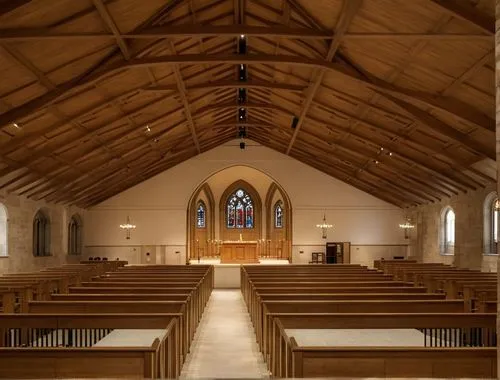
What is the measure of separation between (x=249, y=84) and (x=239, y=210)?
1723 centimetres

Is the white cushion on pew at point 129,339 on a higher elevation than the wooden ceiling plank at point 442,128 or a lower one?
lower

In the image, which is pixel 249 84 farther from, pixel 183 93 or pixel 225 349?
pixel 225 349

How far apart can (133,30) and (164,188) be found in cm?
1764

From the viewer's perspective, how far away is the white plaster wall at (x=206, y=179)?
1139 inches

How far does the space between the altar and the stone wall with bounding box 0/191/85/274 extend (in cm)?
606

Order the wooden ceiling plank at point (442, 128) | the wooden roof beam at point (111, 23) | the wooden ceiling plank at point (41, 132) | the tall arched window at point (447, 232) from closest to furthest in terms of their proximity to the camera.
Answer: the wooden roof beam at point (111, 23), the wooden ceiling plank at point (442, 128), the wooden ceiling plank at point (41, 132), the tall arched window at point (447, 232)

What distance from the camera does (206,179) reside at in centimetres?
2889

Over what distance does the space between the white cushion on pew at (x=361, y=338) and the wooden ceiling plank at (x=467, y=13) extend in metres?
4.74

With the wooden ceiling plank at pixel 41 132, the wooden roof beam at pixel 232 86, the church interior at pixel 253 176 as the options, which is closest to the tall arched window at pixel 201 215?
the church interior at pixel 253 176

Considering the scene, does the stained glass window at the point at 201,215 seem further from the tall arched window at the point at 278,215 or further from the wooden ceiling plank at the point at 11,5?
the wooden ceiling plank at the point at 11,5

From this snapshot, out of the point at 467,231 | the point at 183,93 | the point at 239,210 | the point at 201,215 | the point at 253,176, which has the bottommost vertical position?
the point at 467,231

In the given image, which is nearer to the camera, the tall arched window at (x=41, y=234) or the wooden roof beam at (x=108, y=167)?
the wooden roof beam at (x=108, y=167)

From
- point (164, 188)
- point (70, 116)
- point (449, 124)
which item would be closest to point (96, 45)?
point (70, 116)

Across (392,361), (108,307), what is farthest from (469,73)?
(392,361)
